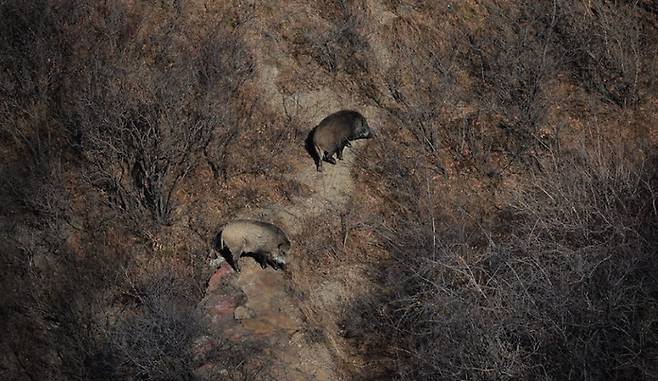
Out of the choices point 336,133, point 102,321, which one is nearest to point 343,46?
point 336,133

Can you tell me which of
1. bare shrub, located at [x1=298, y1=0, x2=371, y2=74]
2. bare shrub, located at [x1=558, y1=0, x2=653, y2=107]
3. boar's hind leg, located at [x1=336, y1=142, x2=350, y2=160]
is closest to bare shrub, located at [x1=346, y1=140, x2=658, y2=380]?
boar's hind leg, located at [x1=336, y1=142, x2=350, y2=160]

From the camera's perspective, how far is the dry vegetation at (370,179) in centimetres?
1092

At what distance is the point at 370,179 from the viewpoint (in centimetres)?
1540

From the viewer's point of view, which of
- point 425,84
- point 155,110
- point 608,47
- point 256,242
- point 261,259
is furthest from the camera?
point 425,84

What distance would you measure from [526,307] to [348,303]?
3.97 meters

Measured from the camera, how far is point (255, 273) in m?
13.7

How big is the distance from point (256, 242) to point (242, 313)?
1286 mm

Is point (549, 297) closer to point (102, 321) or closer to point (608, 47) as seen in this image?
point (102, 321)

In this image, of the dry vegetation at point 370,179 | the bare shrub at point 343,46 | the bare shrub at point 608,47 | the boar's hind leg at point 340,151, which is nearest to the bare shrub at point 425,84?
the dry vegetation at point 370,179

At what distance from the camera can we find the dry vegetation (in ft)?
35.8

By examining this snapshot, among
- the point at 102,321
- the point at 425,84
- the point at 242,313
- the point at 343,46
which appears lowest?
the point at 102,321

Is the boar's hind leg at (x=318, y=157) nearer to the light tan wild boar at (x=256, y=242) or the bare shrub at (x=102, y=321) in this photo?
the light tan wild boar at (x=256, y=242)

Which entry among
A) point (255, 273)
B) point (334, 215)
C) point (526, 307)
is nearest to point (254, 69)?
point (334, 215)

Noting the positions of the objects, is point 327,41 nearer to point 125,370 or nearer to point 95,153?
point 95,153
